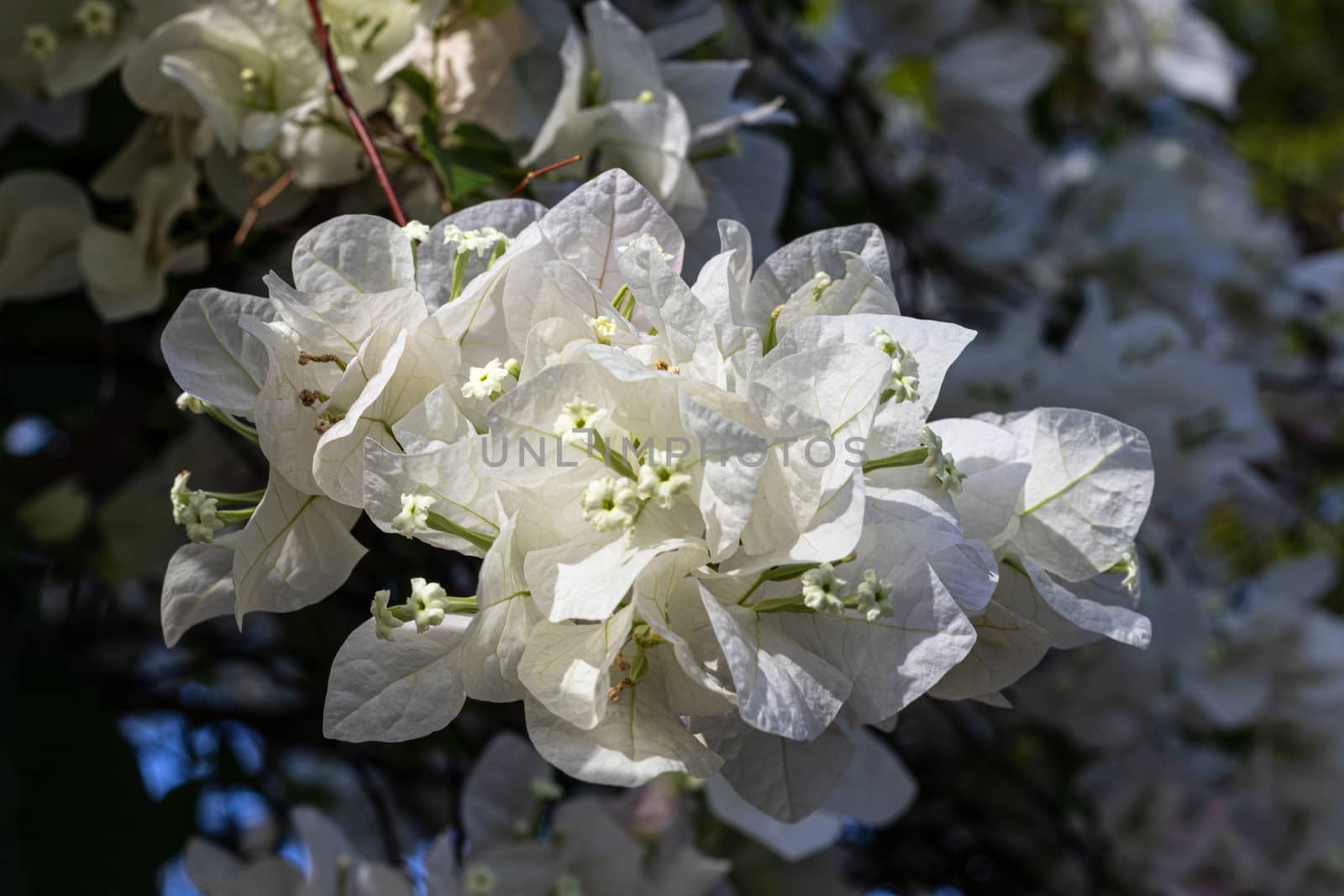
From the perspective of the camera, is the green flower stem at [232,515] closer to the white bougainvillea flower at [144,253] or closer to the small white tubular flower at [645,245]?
the small white tubular flower at [645,245]

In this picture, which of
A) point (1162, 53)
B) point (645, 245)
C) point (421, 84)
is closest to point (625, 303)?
point (645, 245)

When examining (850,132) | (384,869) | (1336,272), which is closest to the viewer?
(384,869)

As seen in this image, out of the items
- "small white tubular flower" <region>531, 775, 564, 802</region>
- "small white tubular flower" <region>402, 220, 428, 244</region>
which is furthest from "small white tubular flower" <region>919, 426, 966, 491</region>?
"small white tubular flower" <region>531, 775, 564, 802</region>

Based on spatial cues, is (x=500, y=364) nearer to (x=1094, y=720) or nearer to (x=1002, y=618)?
(x=1002, y=618)

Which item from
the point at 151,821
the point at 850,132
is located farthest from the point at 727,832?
the point at 850,132

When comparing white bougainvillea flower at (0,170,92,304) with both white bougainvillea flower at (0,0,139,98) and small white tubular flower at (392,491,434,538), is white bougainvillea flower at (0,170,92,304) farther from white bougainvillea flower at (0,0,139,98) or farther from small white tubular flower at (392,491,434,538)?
small white tubular flower at (392,491,434,538)

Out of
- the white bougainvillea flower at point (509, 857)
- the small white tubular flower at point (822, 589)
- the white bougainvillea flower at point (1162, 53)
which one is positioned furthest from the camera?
the white bougainvillea flower at point (1162, 53)

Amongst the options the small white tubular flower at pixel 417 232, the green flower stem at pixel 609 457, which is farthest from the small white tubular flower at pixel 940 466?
→ the small white tubular flower at pixel 417 232

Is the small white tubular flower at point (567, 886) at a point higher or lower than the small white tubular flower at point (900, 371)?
lower
